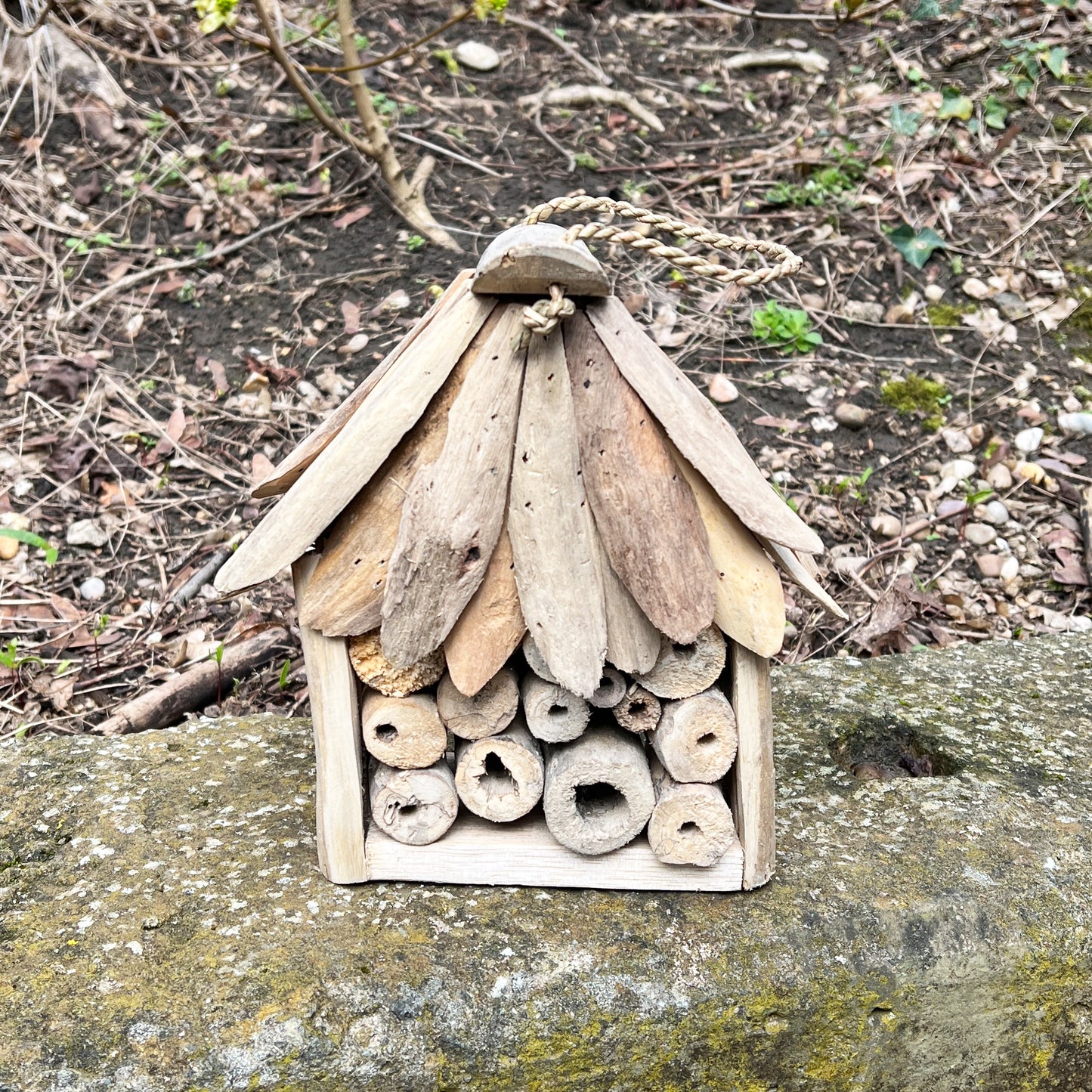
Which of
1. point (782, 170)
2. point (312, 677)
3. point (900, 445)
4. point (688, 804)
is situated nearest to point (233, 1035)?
point (312, 677)

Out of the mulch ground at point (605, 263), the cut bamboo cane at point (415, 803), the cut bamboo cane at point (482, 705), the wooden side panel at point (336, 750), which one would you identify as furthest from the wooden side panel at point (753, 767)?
the mulch ground at point (605, 263)

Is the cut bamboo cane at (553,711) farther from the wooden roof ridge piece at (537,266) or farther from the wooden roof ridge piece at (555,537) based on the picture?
Answer: the wooden roof ridge piece at (537,266)

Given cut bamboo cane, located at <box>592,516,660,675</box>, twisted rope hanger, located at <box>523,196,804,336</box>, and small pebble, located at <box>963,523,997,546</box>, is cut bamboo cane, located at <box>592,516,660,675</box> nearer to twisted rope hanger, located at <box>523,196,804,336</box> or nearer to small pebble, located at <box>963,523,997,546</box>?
twisted rope hanger, located at <box>523,196,804,336</box>

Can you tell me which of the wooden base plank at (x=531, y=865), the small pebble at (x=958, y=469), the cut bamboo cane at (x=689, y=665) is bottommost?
the small pebble at (x=958, y=469)

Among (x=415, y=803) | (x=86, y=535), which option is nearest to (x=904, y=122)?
(x=86, y=535)

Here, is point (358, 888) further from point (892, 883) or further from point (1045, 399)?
point (1045, 399)

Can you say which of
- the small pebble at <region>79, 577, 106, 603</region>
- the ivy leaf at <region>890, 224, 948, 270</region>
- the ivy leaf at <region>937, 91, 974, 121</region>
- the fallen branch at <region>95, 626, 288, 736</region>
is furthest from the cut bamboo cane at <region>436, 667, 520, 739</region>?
the ivy leaf at <region>937, 91, 974, 121</region>
